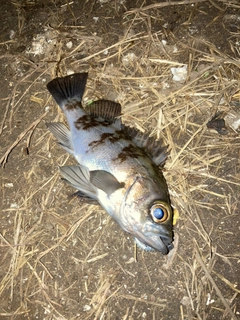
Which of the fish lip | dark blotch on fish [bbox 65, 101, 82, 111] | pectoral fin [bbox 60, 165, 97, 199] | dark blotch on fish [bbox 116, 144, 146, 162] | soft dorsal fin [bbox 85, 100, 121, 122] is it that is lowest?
the fish lip

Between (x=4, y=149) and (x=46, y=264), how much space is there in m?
1.30

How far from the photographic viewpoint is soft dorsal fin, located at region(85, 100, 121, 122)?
3.28 metres

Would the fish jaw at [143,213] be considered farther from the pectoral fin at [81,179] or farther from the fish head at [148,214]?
the pectoral fin at [81,179]

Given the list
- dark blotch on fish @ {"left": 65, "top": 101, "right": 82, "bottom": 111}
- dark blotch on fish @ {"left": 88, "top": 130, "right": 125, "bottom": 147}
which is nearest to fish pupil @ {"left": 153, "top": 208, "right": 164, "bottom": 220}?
dark blotch on fish @ {"left": 88, "top": 130, "right": 125, "bottom": 147}

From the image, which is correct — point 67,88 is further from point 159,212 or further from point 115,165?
point 159,212

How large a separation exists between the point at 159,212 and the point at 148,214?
0.09 m

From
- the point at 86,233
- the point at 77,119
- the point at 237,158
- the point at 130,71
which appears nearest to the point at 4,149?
the point at 77,119

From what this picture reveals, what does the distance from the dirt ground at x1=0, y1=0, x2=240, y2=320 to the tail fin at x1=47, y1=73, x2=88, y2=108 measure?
0.70ft

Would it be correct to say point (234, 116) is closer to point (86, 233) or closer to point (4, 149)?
point (86, 233)

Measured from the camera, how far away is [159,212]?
2.63 meters

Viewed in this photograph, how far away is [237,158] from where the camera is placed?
3273 mm

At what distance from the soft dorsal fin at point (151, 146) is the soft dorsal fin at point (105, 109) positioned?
1.09ft

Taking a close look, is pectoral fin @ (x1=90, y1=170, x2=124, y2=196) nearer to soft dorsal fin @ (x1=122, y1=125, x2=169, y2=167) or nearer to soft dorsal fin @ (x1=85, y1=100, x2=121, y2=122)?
soft dorsal fin @ (x1=122, y1=125, x2=169, y2=167)

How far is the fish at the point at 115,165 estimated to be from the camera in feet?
8.73
